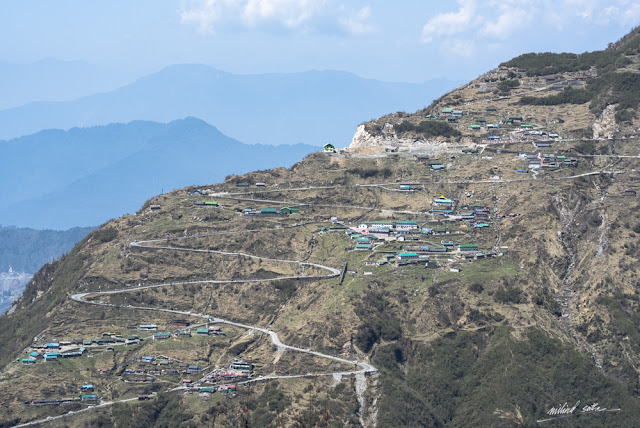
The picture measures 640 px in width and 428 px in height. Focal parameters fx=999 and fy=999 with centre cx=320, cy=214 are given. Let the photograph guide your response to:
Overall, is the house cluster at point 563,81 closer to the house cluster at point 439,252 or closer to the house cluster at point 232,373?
the house cluster at point 439,252

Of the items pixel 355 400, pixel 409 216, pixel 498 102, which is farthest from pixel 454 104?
pixel 355 400

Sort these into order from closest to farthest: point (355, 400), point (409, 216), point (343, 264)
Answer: point (355, 400)
point (343, 264)
point (409, 216)

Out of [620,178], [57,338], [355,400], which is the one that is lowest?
[355,400]

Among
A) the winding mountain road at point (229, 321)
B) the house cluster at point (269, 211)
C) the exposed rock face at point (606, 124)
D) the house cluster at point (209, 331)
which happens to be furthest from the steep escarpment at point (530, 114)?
the house cluster at point (209, 331)

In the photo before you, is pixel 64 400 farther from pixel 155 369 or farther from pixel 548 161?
pixel 548 161

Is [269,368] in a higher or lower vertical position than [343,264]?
lower

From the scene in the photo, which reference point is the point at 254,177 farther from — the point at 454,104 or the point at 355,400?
the point at 355,400

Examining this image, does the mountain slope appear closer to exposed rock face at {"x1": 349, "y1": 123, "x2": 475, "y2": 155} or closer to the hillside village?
Result: the hillside village

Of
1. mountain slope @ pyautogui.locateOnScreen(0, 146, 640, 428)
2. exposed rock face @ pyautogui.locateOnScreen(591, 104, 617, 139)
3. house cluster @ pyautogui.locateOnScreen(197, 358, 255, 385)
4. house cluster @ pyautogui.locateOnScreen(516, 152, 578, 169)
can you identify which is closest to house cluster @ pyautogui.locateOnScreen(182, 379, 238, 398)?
mountain slope @ pyautogui.locateOnScreen(0, 146, 640, 428)
